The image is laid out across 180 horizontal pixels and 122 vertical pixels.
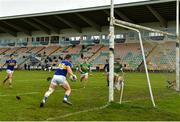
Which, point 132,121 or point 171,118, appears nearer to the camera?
point 132,121

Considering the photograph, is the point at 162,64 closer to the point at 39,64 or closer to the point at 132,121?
the point at 132,121

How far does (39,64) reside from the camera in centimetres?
7019

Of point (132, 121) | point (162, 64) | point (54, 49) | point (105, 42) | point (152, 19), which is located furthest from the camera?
point (54, 49)

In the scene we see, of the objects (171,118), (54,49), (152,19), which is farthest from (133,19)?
(171,118)

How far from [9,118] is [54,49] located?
6224cm

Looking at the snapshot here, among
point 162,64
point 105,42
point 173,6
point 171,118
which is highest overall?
point 173,6

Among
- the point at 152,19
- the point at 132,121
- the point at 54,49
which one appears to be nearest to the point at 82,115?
the point at 132,121

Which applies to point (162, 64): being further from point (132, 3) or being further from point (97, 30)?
point (97, 30)

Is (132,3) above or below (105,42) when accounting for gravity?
above

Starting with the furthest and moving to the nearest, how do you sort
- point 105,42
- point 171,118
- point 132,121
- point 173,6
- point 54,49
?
point 54,49, point 105,42, point 173,6, point 171,118, point 132,121

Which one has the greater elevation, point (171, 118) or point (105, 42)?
point (105, 42)

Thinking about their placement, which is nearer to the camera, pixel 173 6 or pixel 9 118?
pixel 9 118

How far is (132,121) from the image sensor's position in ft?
37.7

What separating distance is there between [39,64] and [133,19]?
805 inches
